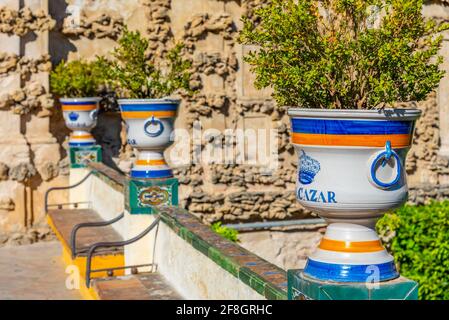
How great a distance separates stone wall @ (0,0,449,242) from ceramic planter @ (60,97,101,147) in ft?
1.35

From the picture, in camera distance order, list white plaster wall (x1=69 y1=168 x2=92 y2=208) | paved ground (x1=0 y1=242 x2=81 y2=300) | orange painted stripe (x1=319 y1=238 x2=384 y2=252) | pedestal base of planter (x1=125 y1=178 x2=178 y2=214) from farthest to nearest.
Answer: white plaster wall (x1=69 y1=168 x2=92 y2=208) → paved ground (x1=0 y1=242 x2=81 y2=300) → pedestal base of planter (x1=125 y1=178 x2=178 y2=214) → orange painted stripe (x1=319 y1=238 x2=384 y2=252)

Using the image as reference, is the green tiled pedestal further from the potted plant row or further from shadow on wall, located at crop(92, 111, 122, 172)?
shadow on wall, located at crop(92, 111, 122, 172)

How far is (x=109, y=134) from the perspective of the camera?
1145cm

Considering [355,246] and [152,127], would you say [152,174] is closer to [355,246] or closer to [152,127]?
[152,127]

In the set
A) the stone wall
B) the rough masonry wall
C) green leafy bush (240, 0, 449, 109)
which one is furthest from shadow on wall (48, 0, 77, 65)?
green leafy bush (240, 0, 449, 109)

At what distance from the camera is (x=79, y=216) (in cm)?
932

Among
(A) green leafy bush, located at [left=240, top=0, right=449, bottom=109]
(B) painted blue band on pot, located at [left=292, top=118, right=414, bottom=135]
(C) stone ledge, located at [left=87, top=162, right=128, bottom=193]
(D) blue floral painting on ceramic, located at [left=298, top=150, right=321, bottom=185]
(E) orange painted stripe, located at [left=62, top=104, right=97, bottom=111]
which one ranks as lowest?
(C) stone ledge, located at [left=87, top=162, right=128, bottom=193]

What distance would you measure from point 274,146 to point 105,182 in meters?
4.26

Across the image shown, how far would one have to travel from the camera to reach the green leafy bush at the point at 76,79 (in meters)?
10.4

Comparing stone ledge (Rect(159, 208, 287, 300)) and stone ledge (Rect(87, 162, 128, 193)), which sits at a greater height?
stone ledge (Rect(87, 162, 128, 193))

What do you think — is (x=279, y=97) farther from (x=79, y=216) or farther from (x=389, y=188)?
(x=79, y=216)

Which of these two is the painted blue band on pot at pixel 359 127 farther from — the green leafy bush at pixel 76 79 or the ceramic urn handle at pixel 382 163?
the green leafy bush at pixel 76 79

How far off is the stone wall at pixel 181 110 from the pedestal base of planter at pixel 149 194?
155 inches

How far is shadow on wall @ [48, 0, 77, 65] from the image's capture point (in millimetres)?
11000
